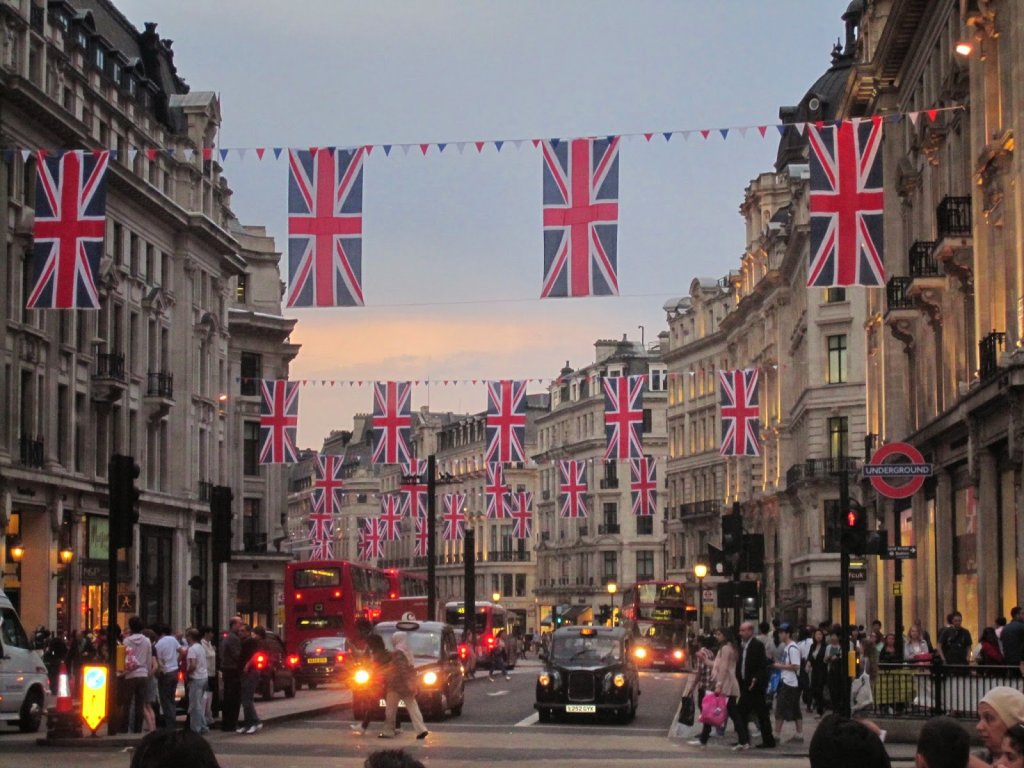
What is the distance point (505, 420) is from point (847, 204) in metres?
25.5

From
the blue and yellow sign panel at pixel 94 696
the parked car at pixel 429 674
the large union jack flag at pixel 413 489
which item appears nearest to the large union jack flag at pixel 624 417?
the large union jack flag at pixel 413 489

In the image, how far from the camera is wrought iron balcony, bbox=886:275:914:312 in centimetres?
4628

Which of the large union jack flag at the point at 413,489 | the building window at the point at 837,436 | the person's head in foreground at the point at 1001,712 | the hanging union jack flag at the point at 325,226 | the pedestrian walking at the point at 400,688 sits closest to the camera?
the person's head in foreground at the point at 1001,712

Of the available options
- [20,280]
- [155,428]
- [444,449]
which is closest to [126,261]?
[155,428]

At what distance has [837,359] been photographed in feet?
250

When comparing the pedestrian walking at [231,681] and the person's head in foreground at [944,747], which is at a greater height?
the person's head in foreground at [944,747]

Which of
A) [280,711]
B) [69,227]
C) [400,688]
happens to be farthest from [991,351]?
[69,227]

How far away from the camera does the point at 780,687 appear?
29.5m

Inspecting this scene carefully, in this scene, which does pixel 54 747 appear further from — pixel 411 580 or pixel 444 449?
pixel 444 449

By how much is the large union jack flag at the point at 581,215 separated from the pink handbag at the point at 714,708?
6.37 metres

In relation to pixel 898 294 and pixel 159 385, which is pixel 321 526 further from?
pixel 898 294

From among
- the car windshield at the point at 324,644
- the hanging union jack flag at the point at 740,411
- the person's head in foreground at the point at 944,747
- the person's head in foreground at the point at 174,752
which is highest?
the hanging union jack flag at the point at 740,411

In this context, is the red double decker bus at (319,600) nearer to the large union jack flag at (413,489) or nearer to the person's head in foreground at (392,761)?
the large union jack flag at (413,489)

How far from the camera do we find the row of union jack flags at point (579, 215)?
29547mm
